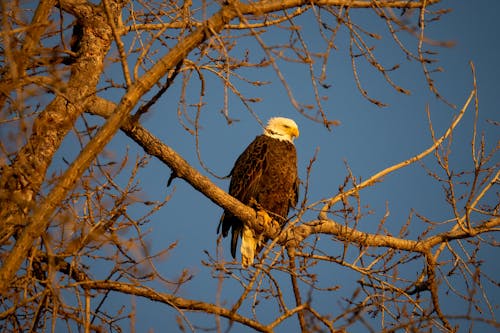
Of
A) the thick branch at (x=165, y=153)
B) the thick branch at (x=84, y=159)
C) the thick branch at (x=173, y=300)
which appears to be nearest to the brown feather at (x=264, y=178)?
the thick branch at (x=165, y=153)

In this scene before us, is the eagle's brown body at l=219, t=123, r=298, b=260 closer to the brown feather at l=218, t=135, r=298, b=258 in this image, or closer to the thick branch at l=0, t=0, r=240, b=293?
the brown feather at l=218, t=135, r=298, b=258

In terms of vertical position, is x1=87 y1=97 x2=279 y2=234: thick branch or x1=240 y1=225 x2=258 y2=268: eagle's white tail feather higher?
x1=240 y1=225 x2=258 y2=268: eagle's white tail feather

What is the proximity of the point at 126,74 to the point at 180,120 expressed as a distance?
3.76 feet

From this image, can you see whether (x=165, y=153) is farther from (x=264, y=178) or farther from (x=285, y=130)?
(x=285, y=130)

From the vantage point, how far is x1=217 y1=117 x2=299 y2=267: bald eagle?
5.89 meters

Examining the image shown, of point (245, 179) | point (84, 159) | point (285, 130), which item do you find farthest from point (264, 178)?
point (84, 159)

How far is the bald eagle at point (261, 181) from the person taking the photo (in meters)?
5.89

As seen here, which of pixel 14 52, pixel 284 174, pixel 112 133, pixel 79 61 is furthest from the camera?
pixel 284 174

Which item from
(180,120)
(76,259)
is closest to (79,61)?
(180,120)

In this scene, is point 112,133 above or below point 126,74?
below

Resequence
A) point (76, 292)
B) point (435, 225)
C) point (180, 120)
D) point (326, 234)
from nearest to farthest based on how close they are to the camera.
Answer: point (76, 292) → point (180, 120) → point (435, 225) → point (326, 234)

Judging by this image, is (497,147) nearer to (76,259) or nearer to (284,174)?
(284,174)

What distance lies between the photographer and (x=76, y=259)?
2887 mm

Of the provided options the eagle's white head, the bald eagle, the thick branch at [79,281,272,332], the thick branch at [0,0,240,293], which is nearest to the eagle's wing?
the bald eagle
